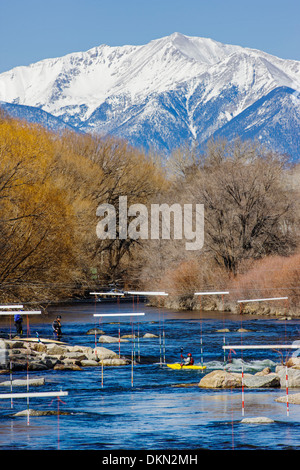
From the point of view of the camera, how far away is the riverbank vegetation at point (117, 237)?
57781 millimetres

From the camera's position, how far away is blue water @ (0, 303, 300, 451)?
880 inches

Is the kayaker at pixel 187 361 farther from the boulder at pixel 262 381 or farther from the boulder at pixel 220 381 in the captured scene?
the boulder at pixel 262 381

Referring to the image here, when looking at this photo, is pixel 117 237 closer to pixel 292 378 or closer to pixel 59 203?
pixel 59 203

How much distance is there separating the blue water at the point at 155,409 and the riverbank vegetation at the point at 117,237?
49.2 feet

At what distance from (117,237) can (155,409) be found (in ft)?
186

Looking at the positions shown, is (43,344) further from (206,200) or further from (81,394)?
(206,200)

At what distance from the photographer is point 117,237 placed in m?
82.9

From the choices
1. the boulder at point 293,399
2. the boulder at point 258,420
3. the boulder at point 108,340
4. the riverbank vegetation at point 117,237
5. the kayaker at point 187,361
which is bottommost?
the boulder at point 258,420

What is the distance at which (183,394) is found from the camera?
29391 mm

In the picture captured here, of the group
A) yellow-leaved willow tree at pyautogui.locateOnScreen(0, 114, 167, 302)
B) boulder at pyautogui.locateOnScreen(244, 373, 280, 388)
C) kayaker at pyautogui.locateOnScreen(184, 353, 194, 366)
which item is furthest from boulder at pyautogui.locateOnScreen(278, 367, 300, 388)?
yellow-leaved willow tree at pyautogui.locateOnScreen(0, 114, 167, 302)

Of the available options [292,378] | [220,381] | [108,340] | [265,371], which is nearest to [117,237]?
[108,340]

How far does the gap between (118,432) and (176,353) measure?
1742 cm

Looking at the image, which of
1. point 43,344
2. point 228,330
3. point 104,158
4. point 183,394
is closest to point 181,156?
point 104,158

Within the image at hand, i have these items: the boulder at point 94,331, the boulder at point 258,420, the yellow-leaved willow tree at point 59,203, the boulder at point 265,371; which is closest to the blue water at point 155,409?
the boulder at point 258,420
